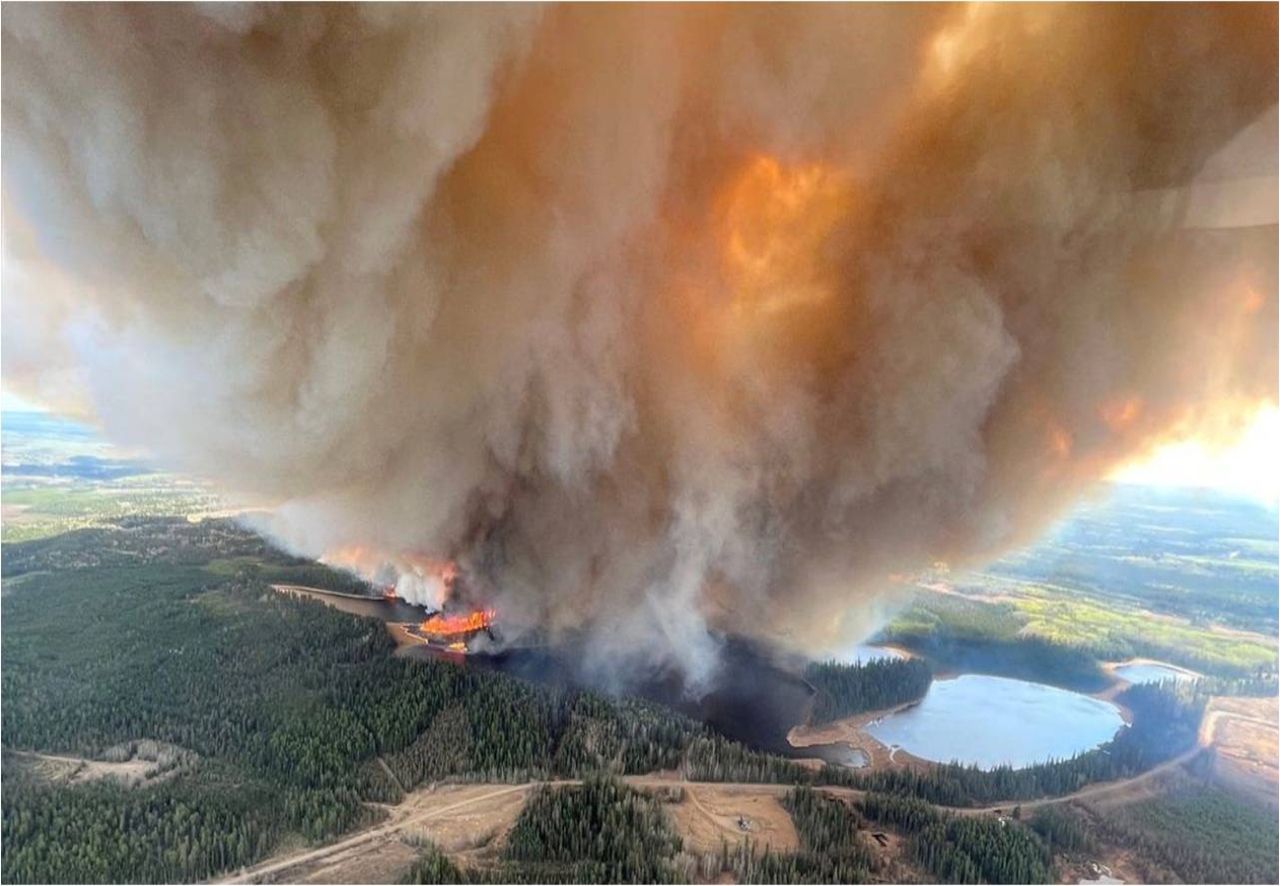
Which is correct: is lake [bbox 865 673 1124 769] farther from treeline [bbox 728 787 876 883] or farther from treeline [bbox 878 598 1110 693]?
treeline [bbox 728 787 876 883]

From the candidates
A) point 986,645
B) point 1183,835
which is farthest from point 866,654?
point 1183,835

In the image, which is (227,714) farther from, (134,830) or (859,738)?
(859,738)

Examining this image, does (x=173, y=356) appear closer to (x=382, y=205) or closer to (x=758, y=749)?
(x=382, y=205)

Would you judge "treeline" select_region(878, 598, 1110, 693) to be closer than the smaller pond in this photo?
No

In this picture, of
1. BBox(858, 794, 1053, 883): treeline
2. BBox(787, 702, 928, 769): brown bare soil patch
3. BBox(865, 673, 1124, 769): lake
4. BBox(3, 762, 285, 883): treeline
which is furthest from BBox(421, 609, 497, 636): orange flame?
BBox(858, 794, 1053, 883): treeline

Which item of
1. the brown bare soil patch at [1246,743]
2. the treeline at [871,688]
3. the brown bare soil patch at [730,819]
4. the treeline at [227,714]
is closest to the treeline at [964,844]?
the brown bare soil patch at [730,819]

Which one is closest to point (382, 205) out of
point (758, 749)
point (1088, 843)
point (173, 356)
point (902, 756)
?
point (173, 356)
